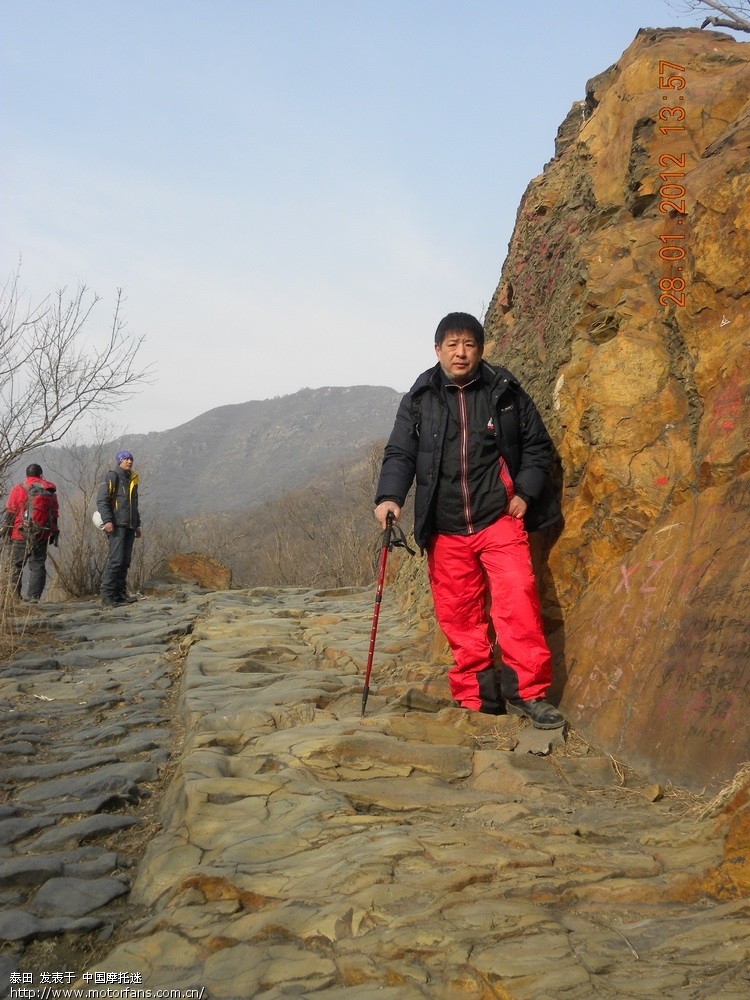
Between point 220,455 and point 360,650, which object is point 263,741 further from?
point 220,455

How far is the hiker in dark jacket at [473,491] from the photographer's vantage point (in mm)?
4105

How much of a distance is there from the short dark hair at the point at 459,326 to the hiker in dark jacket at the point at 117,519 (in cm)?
651

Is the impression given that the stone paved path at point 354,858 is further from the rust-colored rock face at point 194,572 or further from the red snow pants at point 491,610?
the rust-colored rock face at point 194,572

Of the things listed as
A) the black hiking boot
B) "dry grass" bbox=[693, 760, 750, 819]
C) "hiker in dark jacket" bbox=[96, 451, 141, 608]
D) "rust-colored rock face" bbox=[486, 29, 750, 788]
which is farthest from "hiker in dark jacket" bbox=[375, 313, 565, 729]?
"hiker in dark jacket" bbox=[96, 451, 141, 608]

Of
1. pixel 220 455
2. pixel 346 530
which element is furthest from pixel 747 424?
pixel 220 455

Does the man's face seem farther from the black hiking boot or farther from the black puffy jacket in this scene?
the black hiking boot

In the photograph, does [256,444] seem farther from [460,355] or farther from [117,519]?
[460,355]

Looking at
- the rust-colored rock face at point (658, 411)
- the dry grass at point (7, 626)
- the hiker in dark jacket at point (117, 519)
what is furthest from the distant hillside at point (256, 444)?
the rust-colored rock face at point (658, 411)

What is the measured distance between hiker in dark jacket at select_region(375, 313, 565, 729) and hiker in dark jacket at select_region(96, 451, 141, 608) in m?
6.40

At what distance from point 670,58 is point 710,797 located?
4.15m

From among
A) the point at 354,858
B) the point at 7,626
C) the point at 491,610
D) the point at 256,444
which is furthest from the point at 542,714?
the point at 256,444

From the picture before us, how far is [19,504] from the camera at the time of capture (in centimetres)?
1005

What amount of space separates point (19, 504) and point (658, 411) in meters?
8.47

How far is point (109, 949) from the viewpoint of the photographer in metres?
2.31
